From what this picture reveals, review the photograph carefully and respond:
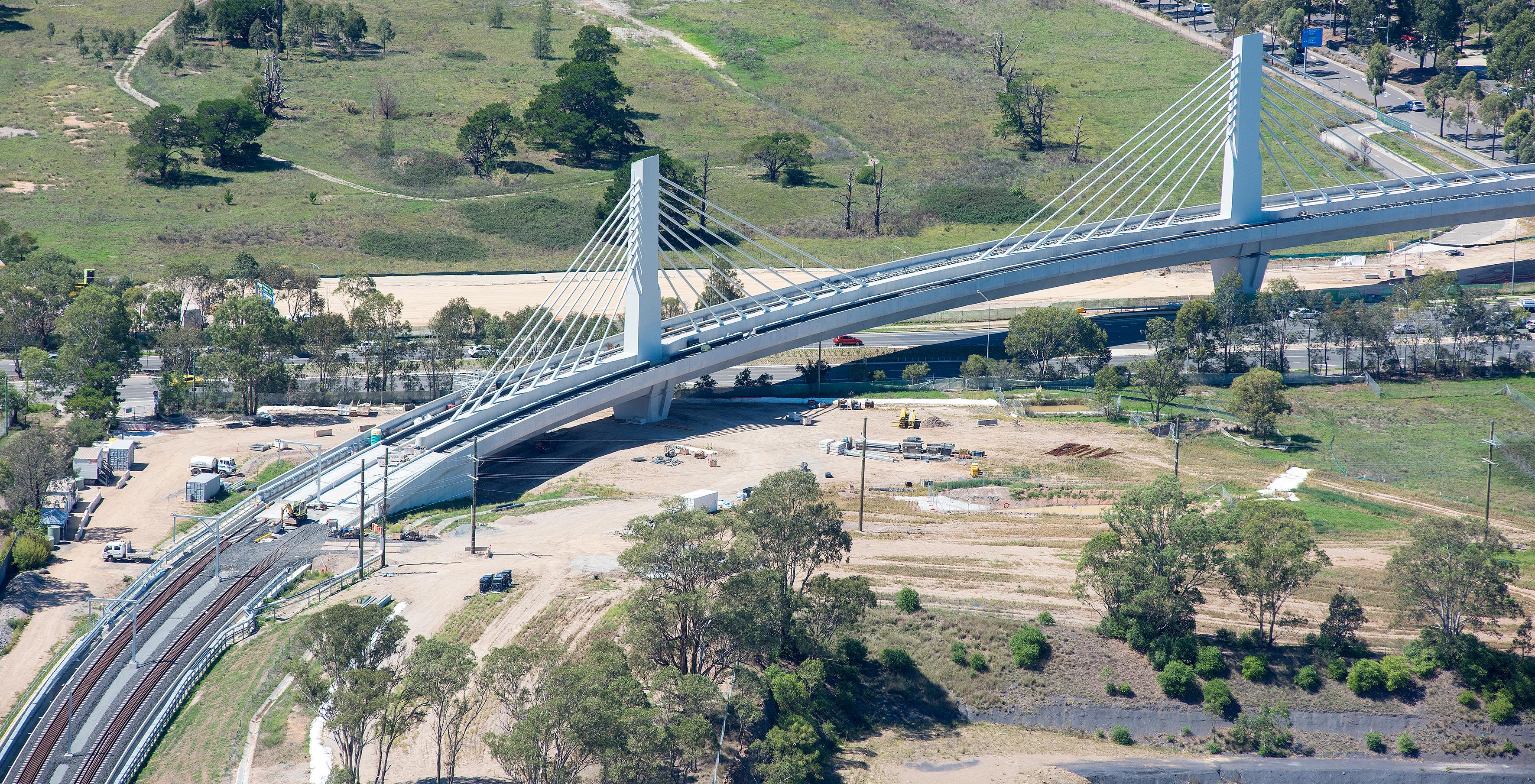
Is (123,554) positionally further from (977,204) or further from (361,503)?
(977,204)

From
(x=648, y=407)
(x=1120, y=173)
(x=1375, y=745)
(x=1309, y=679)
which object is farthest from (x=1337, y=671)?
(x=1120, y=173)

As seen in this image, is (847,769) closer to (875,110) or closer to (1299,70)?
(875,110)

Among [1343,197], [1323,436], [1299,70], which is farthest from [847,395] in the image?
[1299,70]

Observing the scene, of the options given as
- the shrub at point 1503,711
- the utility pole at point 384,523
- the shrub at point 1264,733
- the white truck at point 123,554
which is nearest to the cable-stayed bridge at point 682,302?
the utility pole at point 384,523

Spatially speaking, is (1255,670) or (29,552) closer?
(1255,670)

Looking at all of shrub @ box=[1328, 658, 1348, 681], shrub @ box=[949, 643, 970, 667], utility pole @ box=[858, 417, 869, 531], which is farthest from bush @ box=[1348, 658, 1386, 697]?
utility pole @ box=[858, 417, 869, 531]

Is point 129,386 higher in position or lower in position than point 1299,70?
lower
